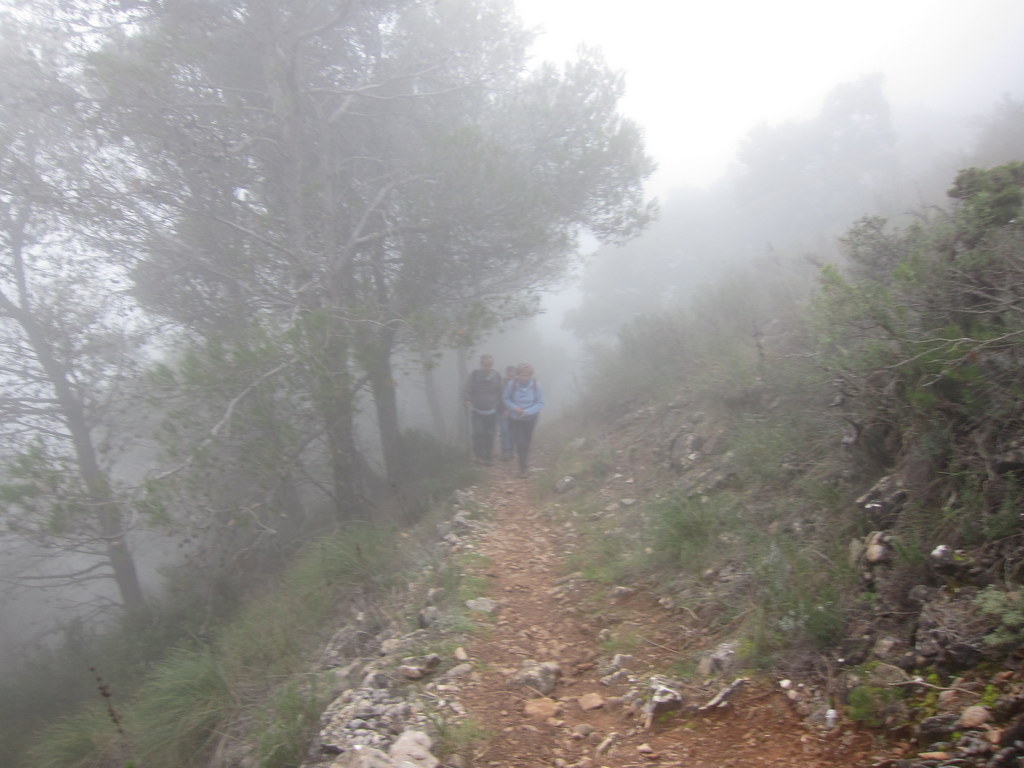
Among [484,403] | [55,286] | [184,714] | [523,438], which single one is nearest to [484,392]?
[484,403]

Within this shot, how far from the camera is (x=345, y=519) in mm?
8148

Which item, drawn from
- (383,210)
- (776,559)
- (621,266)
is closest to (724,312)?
(383,210)

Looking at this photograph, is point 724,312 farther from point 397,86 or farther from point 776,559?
point 776,559

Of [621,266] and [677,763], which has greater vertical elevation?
[621,266]

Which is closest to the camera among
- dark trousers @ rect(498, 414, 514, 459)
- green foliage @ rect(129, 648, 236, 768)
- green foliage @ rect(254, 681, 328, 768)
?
green foliage @ rect(254, 681, 328, 768)

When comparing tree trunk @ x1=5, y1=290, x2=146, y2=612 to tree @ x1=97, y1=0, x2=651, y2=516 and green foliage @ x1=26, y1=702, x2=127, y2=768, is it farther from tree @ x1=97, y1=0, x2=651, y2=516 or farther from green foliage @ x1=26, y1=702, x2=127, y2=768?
green foliage @ x1=26, y1=702, x2=127, y2=768

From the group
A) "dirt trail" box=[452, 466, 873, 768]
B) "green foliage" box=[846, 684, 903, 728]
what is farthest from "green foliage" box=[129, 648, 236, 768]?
"green foliage" box=[846, 684, 903, 728]

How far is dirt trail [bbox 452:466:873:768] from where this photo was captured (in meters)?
2.78

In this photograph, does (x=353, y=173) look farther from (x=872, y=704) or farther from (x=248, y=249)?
(x=872, y=704)

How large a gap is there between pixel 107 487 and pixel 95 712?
2.00 metres

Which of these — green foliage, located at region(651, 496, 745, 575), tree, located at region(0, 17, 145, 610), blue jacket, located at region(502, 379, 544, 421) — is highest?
tree, located at region(0, 17, 145, 610)

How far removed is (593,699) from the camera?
11.7ft

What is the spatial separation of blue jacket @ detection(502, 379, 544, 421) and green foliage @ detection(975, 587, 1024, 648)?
7.24 meters

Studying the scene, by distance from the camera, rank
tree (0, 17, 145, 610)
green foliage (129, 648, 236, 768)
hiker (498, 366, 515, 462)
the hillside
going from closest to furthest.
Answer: the hillside
green foliage (129, 648, 236, 768)
tree (0, 17, 145, 610)
hiker (498, 366, 515, 462)
